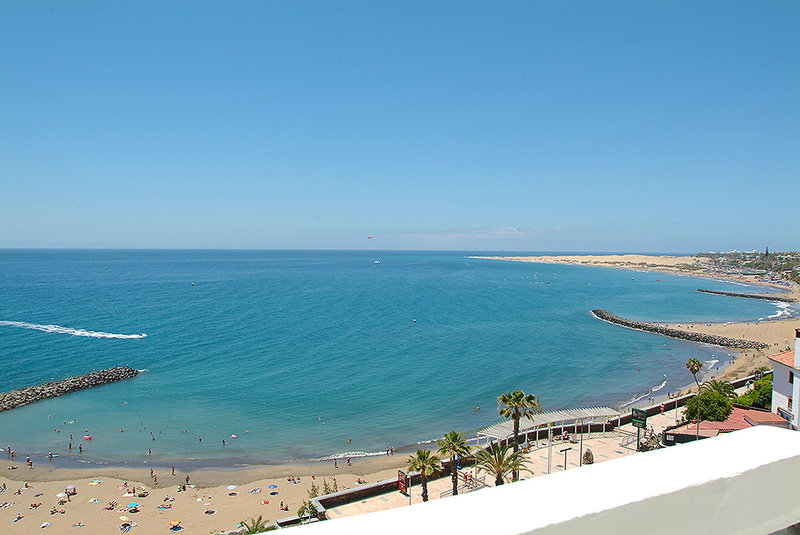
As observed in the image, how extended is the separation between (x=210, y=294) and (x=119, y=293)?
2052 centimetres

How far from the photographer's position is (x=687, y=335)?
69250 millimetres

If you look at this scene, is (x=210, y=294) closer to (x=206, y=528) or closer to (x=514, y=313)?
(x=514, y=313)

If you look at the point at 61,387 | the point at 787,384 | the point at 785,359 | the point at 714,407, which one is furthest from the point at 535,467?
the point at 61,387

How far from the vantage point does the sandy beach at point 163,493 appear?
83.7 ft

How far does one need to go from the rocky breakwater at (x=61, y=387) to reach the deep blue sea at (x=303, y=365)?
1.18 m

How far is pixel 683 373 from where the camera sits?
5222 cm

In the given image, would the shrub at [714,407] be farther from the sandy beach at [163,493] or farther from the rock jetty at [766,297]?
the rock jetty at [766,297]

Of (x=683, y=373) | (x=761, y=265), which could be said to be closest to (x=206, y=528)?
(x=683, y=373)

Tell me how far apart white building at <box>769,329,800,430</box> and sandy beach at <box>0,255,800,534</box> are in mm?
21610

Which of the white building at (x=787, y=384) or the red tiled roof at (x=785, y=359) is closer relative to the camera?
the white building at (x=787, y=384)

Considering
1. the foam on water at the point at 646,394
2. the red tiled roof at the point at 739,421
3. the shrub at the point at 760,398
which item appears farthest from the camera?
the foam on water at the point at 646,394

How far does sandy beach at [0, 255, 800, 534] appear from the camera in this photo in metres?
25.5

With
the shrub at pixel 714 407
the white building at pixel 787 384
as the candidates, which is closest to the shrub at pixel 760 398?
the shrub at pixel 714 407

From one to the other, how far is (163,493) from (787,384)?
119 feet
